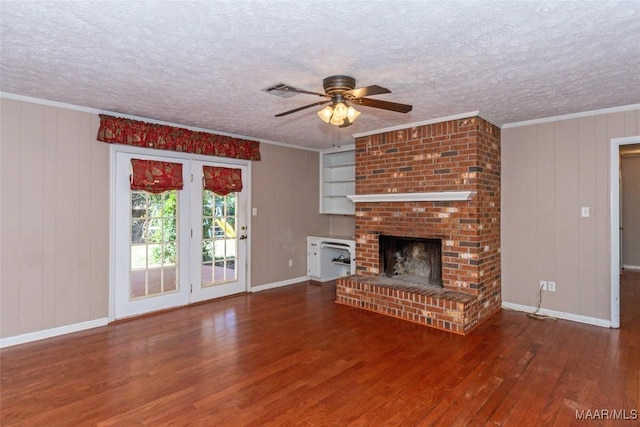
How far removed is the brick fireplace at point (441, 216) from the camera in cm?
391

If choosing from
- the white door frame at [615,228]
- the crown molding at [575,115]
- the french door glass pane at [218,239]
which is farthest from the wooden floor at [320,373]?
the crown molding at [575,115]

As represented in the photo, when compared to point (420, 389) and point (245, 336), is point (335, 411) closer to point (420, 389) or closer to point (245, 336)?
point (420, 389)

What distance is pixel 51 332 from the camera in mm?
3521

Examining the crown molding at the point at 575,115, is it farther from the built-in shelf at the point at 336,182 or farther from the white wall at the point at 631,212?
the white wall at the point at 631,212

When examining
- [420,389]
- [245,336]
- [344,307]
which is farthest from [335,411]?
[344,307]

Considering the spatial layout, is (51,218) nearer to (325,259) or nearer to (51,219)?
(51,219)

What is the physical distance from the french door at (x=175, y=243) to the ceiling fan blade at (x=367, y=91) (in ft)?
9.01

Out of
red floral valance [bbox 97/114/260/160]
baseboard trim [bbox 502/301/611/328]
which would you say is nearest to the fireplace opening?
baseboard trim [bbox 502/301/611/328]

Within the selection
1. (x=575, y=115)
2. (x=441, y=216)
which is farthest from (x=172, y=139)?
(x=575, y=115)

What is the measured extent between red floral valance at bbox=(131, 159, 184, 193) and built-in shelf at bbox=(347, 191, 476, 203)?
231 cm

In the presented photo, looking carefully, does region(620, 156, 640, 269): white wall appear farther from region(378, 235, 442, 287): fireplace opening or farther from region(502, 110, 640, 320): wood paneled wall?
region(378, 235, 442, 287): fireplace opening

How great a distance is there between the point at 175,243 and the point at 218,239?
0.62 meters

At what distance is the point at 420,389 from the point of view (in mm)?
2521

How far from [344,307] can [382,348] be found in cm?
132
